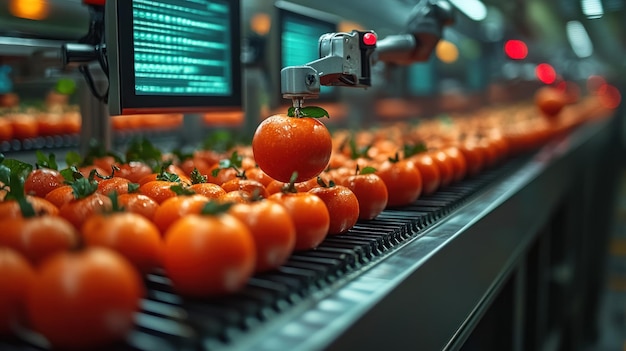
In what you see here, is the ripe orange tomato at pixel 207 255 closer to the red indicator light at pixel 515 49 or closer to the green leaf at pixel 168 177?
the green leaf at pixel 168 177

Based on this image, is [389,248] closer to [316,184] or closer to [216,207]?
[316,184]

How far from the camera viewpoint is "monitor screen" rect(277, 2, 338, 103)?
2.46 meters

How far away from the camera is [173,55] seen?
1.59 metres

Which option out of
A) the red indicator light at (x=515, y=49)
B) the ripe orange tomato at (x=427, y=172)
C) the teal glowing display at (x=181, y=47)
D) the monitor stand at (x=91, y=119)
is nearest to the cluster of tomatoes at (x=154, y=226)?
the ripe orange tomato at (x=427, y=172)

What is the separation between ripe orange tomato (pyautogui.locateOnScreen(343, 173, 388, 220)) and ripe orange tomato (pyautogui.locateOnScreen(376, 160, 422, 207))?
6.4 inches

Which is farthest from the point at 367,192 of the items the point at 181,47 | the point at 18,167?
the point at 18,167

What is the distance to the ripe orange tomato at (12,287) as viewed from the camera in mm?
717

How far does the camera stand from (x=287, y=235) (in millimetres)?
948

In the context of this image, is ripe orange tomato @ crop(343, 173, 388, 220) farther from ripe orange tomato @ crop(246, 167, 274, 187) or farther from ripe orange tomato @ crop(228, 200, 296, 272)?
ripe orange tomato @ crop(228, 200, 296, 272)

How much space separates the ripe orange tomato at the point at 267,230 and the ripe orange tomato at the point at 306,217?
88mm

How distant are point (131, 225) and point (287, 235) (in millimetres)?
246

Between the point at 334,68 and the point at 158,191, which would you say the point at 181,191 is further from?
the point at 334,68

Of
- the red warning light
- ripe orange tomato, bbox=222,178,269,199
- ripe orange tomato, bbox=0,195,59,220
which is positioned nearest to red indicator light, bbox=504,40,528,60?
the red warning light

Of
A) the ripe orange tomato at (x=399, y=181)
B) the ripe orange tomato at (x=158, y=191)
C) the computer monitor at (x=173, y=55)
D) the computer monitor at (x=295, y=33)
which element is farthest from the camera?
the computer monitor at (x=295, y=33)
